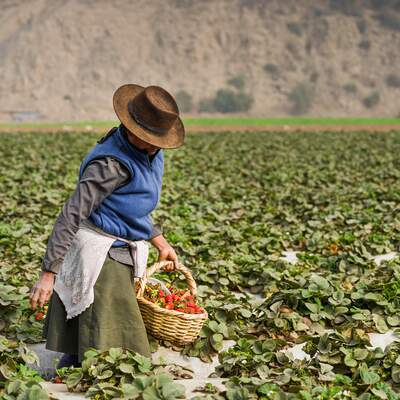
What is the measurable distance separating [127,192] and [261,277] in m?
2.54

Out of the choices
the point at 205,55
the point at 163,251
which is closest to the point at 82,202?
the point at 163,251

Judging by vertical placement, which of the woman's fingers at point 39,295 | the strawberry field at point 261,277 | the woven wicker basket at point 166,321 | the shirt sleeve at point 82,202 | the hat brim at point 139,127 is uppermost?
Result: the hat brim at point 139,127

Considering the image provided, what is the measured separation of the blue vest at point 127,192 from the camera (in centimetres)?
396

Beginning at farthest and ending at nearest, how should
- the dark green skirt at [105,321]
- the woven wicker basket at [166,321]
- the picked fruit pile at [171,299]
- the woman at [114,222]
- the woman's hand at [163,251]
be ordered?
the woman's hand at [163,251]
the picked fruit pile at [171,299]
the woven wicker basket at [166,321]
the dark green skirt at [105,321]
the woman at [114,222]

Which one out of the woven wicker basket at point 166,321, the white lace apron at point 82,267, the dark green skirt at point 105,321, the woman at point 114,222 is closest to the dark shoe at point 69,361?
the woman at point 114,222

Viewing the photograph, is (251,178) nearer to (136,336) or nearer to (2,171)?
(2,171)

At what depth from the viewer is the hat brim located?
3893mm

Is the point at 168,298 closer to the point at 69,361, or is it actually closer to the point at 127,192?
the point at 69,361

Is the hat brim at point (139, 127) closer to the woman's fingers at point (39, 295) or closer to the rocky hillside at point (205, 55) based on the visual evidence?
the woman's fingers at point (39, 295)

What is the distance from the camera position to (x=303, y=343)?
482 centimetres

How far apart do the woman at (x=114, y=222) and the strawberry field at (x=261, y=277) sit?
22 centimetres

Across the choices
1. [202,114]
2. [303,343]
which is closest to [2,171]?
[303,343]

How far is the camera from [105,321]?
402 cm

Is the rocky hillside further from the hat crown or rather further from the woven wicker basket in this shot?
the hat crown
